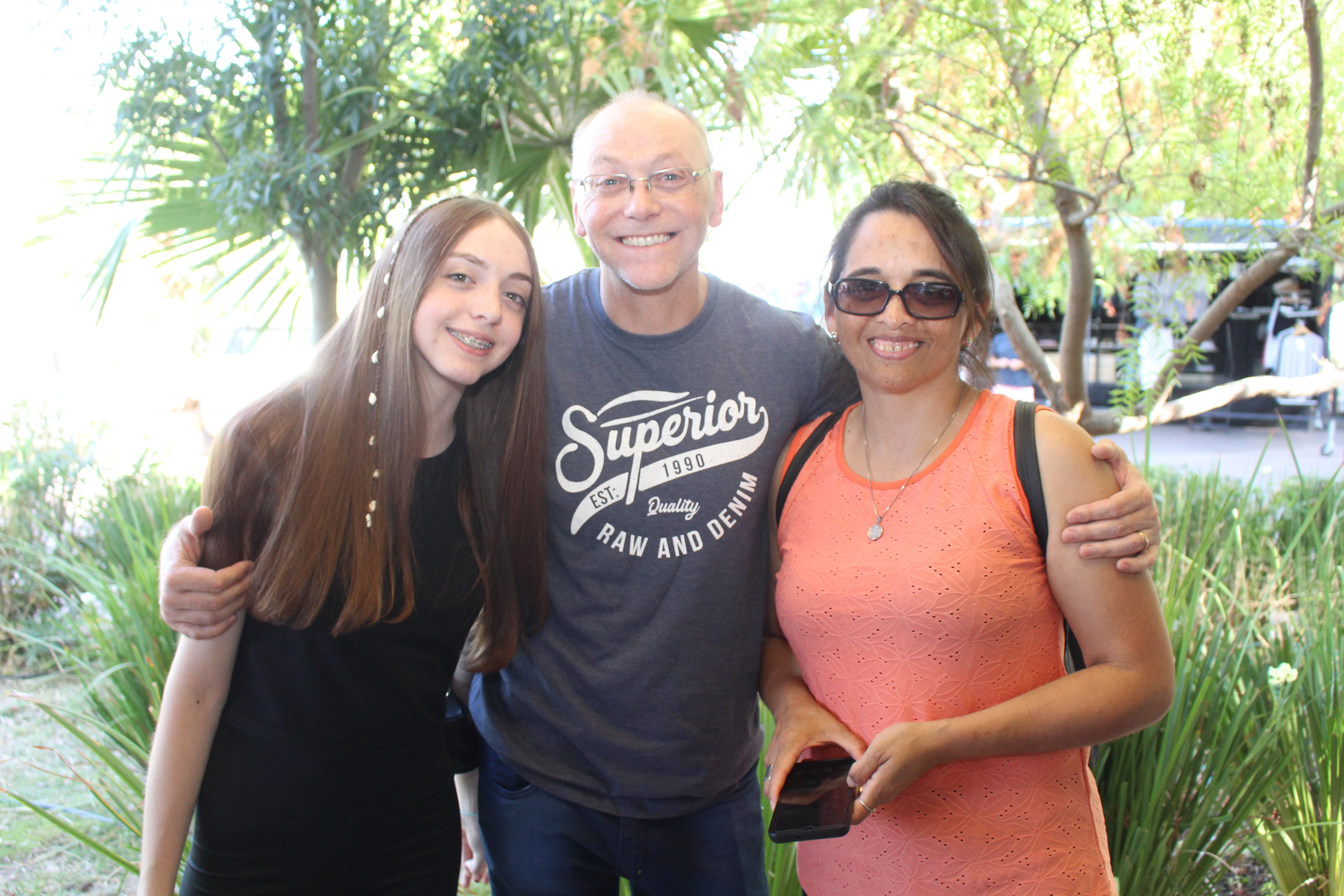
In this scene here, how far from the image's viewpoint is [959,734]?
136 cm

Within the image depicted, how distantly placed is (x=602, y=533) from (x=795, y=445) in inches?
16.9

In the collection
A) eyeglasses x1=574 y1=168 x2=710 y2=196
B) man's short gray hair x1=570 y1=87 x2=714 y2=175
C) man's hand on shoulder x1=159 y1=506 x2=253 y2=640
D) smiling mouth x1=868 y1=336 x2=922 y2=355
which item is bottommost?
man's hand on shoulder x1=159 y1=506 x2=253 y2=640

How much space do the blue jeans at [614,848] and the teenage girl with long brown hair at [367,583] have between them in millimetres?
139

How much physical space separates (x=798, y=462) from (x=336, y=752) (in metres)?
1.02

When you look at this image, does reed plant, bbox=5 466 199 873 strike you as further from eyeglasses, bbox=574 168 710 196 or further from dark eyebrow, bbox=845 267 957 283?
dark eyebrow, bbox=845 267 957 283

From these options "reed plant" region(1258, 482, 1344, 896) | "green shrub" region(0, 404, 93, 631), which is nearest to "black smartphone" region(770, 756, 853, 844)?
"reed plant" region(1258, 482, 1344, 896)

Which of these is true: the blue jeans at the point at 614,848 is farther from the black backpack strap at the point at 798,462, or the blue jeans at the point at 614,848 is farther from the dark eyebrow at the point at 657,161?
the dark eyebrow at the point at 657,161

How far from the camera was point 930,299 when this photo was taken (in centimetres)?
160

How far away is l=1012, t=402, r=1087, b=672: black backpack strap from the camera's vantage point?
1.44m

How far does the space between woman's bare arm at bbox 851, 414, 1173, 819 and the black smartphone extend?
42mm

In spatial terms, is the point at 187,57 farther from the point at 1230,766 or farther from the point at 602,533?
the point at 1230,766

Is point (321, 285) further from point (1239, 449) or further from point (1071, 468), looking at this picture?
point (1239, 449)

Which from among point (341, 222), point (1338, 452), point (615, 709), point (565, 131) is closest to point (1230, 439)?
point (1338, 452)

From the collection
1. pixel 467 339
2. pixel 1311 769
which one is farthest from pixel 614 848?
pixel 1311 769
